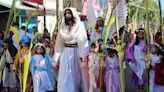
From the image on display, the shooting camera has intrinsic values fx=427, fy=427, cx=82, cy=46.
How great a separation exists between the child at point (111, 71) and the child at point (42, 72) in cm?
106

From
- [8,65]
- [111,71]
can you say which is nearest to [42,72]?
[111,71]

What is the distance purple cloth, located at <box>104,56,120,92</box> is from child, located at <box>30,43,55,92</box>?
1.06m

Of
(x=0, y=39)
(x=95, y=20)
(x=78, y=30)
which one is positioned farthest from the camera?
(x=0, y=39)

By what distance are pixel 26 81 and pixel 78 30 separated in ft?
4.85

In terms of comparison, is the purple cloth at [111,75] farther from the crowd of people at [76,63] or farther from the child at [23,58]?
the child at [23,58]

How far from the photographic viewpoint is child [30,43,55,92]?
8.20 meters

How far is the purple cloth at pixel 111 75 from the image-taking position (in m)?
8.18

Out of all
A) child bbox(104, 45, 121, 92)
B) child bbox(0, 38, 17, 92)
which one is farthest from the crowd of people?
child bbox(0, 38, 17, 92)

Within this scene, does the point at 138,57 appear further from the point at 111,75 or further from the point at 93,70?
the point at 93,70

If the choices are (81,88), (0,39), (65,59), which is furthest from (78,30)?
(0,39)

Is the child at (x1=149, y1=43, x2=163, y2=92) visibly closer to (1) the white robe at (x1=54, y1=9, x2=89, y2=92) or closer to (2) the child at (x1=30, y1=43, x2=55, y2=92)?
(1) the white robe at (x1=54, y1=9, x2=89, y2=92)

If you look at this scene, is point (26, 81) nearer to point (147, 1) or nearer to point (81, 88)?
point (81, 88)

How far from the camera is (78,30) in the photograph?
310 inches

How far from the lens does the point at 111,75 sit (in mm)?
8172
